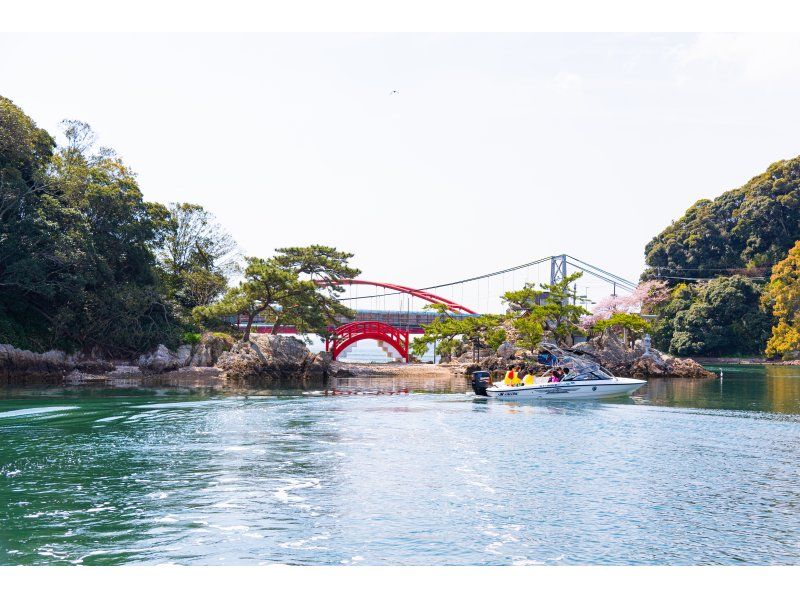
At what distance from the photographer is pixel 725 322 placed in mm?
80125

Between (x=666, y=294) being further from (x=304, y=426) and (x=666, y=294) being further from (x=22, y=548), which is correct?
(x=22, y=548)

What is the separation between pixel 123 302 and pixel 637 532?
3722 centimetres

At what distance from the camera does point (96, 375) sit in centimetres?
4331

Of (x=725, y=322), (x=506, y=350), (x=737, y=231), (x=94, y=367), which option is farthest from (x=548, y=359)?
(x=737, y=231)

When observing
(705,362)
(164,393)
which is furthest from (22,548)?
(705,362)

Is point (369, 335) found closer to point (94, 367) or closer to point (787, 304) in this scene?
point (94, 367)

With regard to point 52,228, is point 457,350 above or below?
below

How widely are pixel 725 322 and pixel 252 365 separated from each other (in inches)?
2149

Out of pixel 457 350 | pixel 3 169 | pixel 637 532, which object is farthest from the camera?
pixel 457 350

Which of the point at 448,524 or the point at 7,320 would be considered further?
the point at 7,320

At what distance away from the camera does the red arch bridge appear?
212ft

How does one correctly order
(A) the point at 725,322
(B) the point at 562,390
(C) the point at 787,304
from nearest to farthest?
1. (B) the point at 562,390
2. (C) the point at 787,304
3. (A) the point at 725,322

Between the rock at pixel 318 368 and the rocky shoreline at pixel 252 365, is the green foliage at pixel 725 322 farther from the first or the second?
the rock at pixel 318 368

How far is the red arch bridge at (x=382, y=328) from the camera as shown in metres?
64.8
